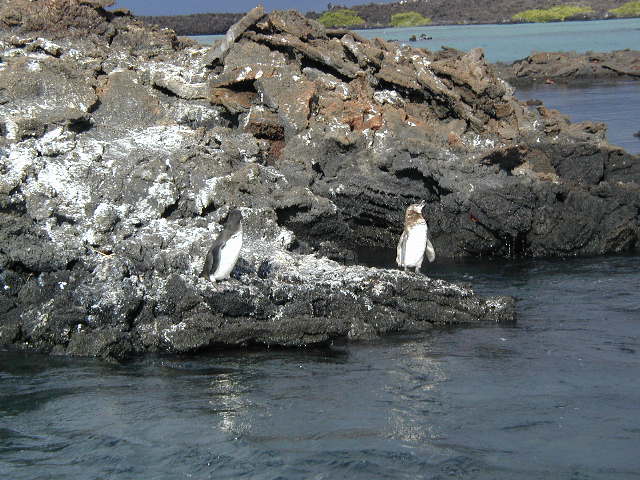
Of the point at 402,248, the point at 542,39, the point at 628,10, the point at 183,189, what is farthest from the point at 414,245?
the point at 628,10

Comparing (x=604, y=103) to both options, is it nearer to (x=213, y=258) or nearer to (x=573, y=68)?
(x=573, y=68)

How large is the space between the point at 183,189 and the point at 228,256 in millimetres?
2412

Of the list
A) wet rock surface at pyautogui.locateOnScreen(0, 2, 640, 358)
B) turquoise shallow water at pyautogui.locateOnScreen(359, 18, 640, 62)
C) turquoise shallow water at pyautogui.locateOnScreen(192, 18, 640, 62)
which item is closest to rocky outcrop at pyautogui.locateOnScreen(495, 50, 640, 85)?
turquoise shallow water at pyautogui.locateOnScreen(192, 18, 640, 62)

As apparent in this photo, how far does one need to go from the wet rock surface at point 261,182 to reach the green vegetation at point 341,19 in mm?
79924

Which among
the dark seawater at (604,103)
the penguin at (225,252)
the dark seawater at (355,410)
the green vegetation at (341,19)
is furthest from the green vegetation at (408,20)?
the dark seawater at (355,410)

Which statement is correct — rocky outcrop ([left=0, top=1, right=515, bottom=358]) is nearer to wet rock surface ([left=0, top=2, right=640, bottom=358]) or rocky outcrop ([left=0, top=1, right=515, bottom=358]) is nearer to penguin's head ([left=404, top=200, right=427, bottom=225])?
wet rock surface ([left=0, top=2, right=640, bottom=358])

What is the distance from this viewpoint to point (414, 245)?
10734 mm

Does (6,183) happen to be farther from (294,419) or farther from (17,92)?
(294,419)

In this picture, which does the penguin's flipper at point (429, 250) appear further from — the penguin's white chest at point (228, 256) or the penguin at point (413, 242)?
the penguin's white chest at point (228, 256)

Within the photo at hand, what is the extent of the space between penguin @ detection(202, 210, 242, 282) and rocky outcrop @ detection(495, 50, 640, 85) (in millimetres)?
36991

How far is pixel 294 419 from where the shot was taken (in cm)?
Result: 726

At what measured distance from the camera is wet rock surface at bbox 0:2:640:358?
9320 millimetres

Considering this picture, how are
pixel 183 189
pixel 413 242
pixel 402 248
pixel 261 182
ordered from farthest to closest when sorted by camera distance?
pixel 261 182 → pixel 183 189 → pixel 402 248 → pixel 413 242

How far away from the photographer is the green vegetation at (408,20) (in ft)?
332
